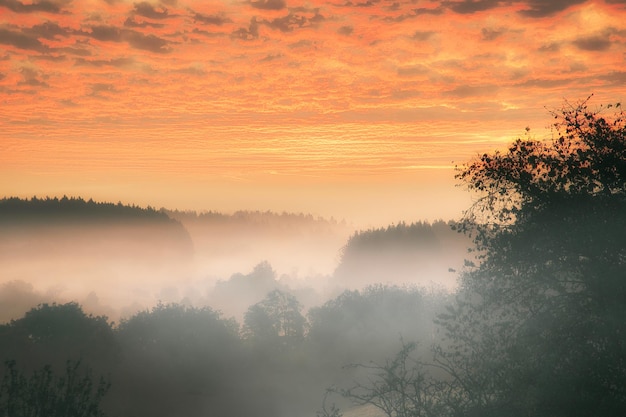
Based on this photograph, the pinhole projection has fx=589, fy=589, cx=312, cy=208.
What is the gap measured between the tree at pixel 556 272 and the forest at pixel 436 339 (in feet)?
0.15

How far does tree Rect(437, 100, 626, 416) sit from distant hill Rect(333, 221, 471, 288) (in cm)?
13889

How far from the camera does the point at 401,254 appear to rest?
16838 centimetres

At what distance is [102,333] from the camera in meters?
65.6

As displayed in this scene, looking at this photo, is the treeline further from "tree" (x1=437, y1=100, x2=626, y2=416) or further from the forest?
"tree" (x1=437, y1=100, x2=626, y2=416)

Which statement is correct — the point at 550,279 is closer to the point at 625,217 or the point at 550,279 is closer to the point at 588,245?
the point at 588,245

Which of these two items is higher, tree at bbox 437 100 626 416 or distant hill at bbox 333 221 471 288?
distant hill at bbox 333 221 471 288

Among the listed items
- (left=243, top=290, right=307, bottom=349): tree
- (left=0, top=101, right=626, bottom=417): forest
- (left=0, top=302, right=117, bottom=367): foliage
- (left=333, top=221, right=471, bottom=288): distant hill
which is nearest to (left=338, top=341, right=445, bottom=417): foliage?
(left=0, top=101, right=626, bottom=417): forest

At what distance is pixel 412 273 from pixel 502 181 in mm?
142163

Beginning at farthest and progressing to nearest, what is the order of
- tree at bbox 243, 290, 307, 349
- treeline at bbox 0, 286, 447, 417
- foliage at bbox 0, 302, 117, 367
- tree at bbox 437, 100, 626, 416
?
tree at bbox 243, 290, 307, 349, treeline at bbox 0, 286, 447, 417, foliage at bbox 0, 302, 117, 367, tree at bbox 437, 100, 626, 416

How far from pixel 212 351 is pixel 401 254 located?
10591 cm

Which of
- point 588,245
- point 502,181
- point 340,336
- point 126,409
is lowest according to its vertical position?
point 126,409

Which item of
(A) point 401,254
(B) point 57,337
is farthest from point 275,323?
(A) point 401,254

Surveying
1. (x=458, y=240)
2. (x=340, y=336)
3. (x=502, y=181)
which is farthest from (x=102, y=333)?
(x=458, y=240)

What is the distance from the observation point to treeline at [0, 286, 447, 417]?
6041 cm
